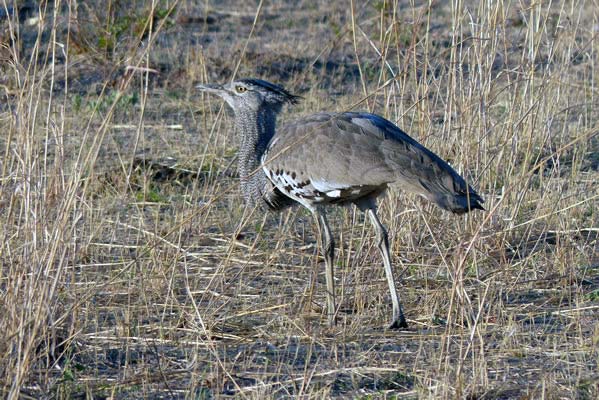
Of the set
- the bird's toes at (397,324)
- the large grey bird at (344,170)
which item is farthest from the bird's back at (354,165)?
the bird's toes at (397,324)

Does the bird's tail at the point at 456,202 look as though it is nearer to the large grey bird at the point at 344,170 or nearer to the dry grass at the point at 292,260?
the large grey bird at the point at 344,170

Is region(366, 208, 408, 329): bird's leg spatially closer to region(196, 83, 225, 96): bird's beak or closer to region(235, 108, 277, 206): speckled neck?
region(235, 108, 277, 206): speckled neck

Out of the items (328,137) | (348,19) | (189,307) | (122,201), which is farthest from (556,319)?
(348,19)

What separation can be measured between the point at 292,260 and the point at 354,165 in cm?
130

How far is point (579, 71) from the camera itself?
→ 31.7ft

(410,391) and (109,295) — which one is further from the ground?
(410,391)

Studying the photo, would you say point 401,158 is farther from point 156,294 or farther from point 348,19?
point 348,19

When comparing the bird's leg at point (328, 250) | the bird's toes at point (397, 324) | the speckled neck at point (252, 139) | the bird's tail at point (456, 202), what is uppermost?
the bird's tail at point (456, 202)

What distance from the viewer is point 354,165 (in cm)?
470

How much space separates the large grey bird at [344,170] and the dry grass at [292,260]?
0.58 ft

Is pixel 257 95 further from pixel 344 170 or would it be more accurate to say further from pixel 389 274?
pixel 389 274

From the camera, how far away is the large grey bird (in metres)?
4.59

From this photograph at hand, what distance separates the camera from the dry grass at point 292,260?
156 inches

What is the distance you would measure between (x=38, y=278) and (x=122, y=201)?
10.1 ft
